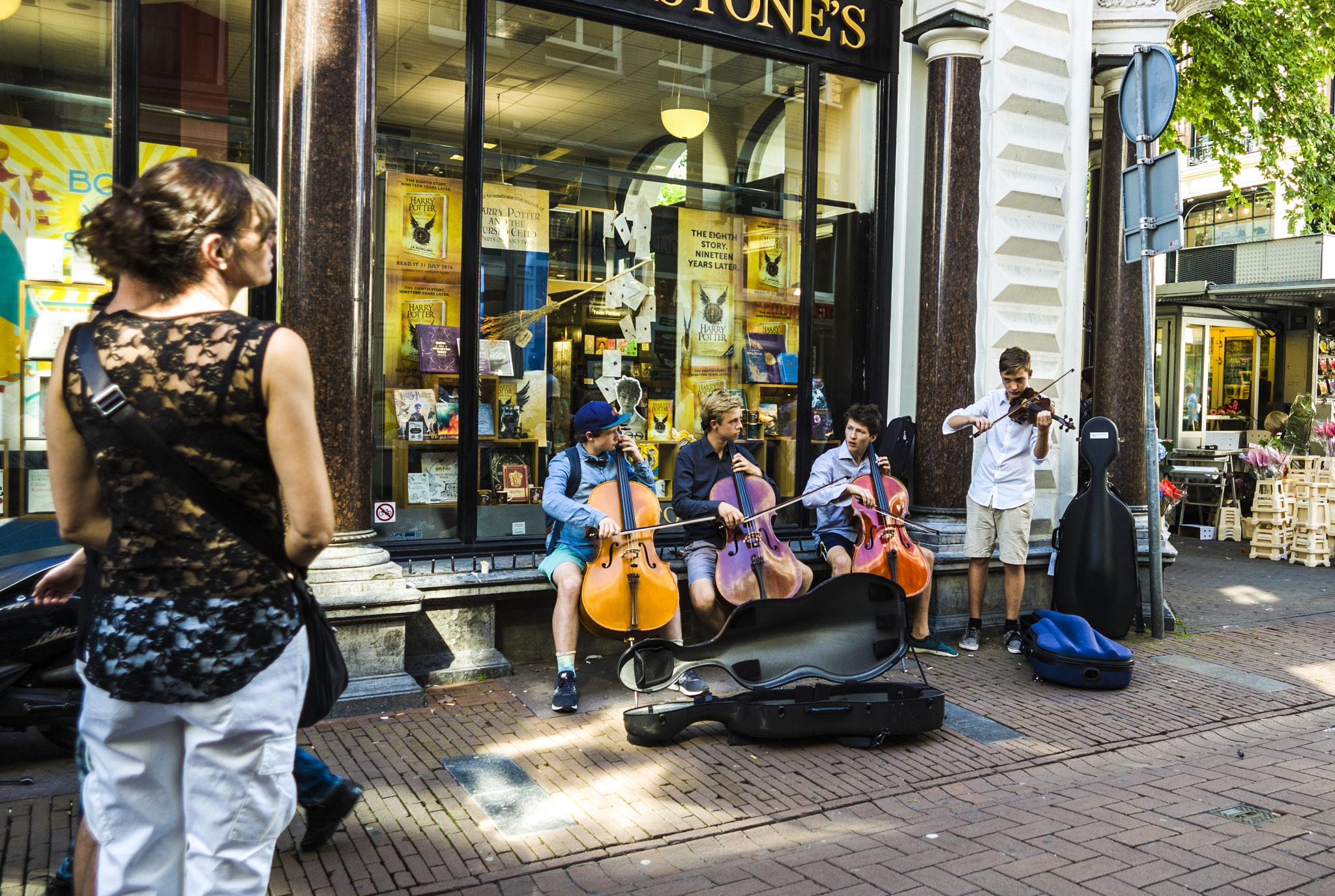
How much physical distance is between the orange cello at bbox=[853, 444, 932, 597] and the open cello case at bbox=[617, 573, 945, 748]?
1.96 ft

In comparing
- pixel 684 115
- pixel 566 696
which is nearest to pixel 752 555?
pixel 566 696

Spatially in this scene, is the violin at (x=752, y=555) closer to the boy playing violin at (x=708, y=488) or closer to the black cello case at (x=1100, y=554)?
the boy playing violin at (x=708, y=488)

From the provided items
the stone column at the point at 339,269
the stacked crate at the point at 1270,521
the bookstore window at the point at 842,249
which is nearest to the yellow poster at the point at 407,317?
the stone column at the point at 339,269

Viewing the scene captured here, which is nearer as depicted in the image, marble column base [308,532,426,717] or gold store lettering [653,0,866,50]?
marble column base [308,532,426,717]

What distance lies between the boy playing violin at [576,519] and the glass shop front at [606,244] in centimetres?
88

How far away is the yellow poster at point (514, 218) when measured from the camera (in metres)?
6.33

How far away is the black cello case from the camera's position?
668 centimetres

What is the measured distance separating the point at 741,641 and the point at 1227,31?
949cm

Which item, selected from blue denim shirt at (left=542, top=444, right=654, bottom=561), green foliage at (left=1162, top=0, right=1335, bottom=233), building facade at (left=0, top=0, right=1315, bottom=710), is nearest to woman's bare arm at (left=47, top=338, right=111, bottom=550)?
building facade at (left=0, top=0, right=1315, bottom=710)

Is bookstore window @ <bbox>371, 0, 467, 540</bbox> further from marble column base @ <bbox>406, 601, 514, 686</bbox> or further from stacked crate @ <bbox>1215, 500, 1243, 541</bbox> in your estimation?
stacked crate @ <bbox>1215, 500, 1243, 541</bbox>

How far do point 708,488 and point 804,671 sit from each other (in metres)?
1.25

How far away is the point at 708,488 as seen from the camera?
5637mm

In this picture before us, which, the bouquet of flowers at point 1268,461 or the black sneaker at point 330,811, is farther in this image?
the bouquet of flowers at point 1268,461

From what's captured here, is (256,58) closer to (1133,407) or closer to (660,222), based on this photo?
(660,222)
